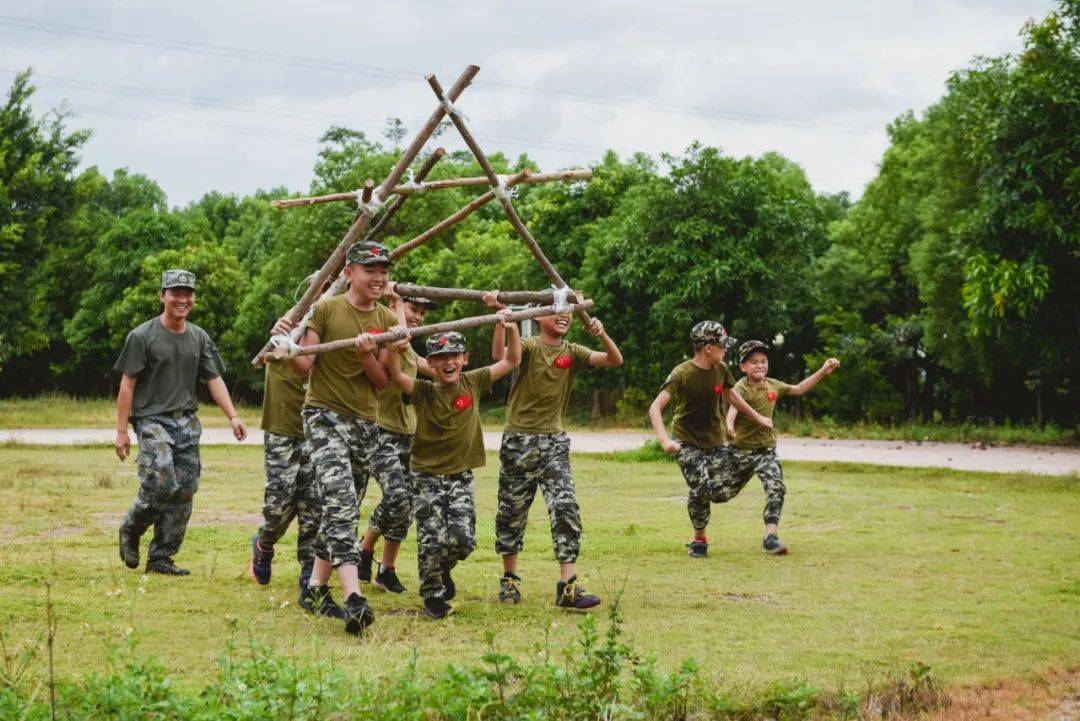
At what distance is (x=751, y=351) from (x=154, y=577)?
614 centimetres

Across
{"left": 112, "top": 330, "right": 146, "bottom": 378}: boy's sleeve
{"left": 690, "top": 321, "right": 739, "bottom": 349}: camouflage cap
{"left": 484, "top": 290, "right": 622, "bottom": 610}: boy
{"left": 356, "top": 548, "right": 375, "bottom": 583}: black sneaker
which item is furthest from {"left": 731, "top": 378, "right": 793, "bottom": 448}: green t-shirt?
{"left": 112, "top": 330, "right": 146, "bottom": 378}: boy's sleeve

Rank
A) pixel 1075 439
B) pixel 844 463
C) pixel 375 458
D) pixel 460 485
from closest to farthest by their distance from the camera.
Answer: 1. pixel 460 485
2. pixel 375 458
3. pixel 844 463
4. pixel 1075 439

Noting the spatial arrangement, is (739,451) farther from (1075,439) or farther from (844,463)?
(1075,439)

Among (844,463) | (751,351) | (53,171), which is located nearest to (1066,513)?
(751,351)

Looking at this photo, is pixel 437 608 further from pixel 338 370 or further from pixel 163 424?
pixel 163 424

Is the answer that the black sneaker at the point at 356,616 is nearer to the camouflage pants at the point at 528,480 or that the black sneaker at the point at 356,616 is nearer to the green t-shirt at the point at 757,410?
the camouflage pants at the point at 528,480

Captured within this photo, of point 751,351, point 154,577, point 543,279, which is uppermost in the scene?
point 543,279

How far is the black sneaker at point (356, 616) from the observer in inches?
285

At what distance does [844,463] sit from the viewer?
22.2 metres

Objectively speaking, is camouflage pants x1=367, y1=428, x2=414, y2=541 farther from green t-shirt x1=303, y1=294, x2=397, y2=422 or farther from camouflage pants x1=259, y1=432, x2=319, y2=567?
green t-shirt x1=303, y1=294, x2=397, y2=422

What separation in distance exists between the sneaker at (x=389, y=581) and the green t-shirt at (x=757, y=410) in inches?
158

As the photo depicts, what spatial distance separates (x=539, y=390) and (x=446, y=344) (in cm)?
92

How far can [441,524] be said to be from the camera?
326 inches

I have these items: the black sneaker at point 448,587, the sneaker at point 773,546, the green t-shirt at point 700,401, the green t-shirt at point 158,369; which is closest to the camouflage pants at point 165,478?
the green t-shirt at point 158,369
